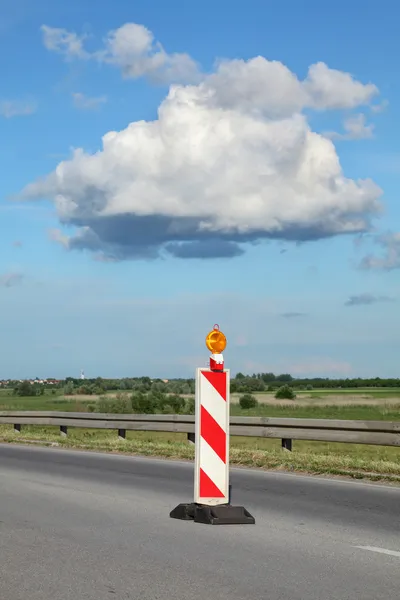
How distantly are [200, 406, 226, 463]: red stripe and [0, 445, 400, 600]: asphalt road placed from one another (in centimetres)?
82

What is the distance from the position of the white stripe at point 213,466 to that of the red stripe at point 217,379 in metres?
0.56

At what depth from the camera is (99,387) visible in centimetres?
13250

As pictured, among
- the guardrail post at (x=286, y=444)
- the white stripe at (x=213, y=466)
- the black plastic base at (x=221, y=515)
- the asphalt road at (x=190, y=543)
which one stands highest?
the white stripe at (x=213, y=466)

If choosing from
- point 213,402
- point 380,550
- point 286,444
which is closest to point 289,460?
point 286,444

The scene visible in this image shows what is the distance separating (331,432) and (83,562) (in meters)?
10.2

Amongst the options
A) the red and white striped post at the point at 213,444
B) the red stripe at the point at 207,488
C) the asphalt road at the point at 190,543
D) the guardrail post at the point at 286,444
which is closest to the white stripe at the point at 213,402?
the red and white striped post at the point at 213,444

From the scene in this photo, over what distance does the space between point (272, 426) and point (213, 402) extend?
9559mm

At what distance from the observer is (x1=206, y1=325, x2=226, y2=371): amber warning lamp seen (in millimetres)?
9234

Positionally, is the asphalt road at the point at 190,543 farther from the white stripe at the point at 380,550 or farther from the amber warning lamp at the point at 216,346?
the amber warning lamp at the point at 216,346

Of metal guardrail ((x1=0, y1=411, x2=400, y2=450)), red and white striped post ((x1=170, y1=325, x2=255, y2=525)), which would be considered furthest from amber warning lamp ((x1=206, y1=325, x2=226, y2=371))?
metal guardrail ((x1=0, y1=411, x2=400, y2=450))

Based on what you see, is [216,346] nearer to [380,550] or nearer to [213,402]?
[213,402]

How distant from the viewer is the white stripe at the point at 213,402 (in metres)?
9.43

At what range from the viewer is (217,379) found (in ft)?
31.1

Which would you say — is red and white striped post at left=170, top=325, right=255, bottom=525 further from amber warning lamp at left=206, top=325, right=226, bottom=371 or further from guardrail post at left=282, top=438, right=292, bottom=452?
guardrail post at left=282, top=438, right=292, bottom=452
